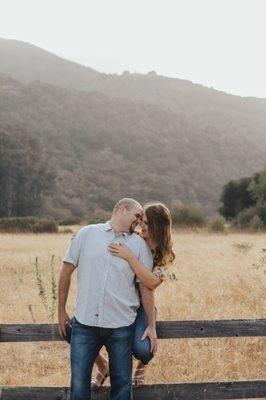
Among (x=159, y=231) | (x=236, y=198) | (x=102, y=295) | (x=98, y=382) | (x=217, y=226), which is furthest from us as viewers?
(x=236, y=198)

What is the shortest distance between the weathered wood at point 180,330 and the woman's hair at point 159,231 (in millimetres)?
693

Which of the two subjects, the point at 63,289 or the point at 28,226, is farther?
the point at 28,226

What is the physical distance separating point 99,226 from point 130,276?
45 centimetres

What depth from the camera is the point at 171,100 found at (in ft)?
590

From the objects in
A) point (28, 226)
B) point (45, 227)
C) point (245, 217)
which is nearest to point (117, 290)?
point (45, 227)

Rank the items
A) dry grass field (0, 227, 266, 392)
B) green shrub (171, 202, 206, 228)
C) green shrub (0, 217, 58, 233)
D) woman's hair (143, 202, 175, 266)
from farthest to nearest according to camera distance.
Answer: green shrub (171, 202, 206, 228) < green shrub (0, 217, 58, 233) < dry grass field (0, 227, 266, 392) < woman's hair (143, 202, 175, 266)

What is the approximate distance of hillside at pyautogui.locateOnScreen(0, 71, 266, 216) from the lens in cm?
8656

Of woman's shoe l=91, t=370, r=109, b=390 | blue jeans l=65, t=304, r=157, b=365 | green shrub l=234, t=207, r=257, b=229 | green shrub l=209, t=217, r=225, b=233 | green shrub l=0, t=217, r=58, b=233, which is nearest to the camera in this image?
blue jeans l=65, t=304, r=157, b=365

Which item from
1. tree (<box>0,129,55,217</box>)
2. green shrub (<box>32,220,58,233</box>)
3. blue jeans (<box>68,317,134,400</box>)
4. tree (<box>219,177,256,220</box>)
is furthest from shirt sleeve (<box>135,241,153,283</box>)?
tree (<box>0,129,55,217</box>)

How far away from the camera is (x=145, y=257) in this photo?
4.60m

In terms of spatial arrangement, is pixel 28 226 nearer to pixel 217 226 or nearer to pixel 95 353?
→ pixel 217 226

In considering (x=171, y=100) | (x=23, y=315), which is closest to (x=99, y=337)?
(x=23, y=315)

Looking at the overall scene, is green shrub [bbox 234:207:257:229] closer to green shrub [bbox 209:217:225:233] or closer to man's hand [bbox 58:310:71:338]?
green shrub [bbox 209:217:225:233]

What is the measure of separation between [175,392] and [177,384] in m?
0.07
